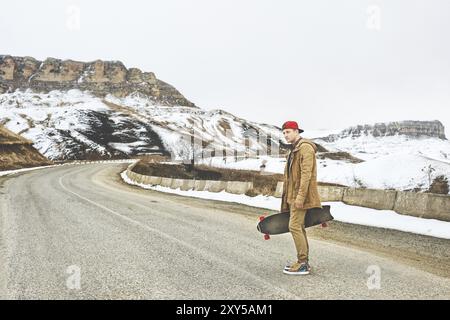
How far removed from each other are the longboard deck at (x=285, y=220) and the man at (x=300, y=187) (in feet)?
0.66

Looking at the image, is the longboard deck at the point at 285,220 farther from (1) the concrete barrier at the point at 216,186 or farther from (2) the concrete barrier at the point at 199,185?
(2) the concrete barrier at the point at 199,185

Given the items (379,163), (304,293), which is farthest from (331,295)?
(379,163)

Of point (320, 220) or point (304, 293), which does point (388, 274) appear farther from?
point (304, 293)

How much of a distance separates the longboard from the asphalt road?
0.52m

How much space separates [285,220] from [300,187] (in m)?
0.69

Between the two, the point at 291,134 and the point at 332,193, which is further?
the point at 332,193

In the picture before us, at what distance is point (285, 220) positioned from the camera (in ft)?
17.3

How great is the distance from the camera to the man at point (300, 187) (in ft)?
15.8

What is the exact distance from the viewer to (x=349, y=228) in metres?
8.63

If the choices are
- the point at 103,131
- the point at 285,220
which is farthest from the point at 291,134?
the point at 103,131

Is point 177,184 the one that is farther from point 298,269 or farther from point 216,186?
point 298,269

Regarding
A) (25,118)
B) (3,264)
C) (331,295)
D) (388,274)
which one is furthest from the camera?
(25,118)

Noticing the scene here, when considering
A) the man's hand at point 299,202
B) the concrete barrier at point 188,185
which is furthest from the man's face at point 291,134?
the concrete barrier at point 188,185
